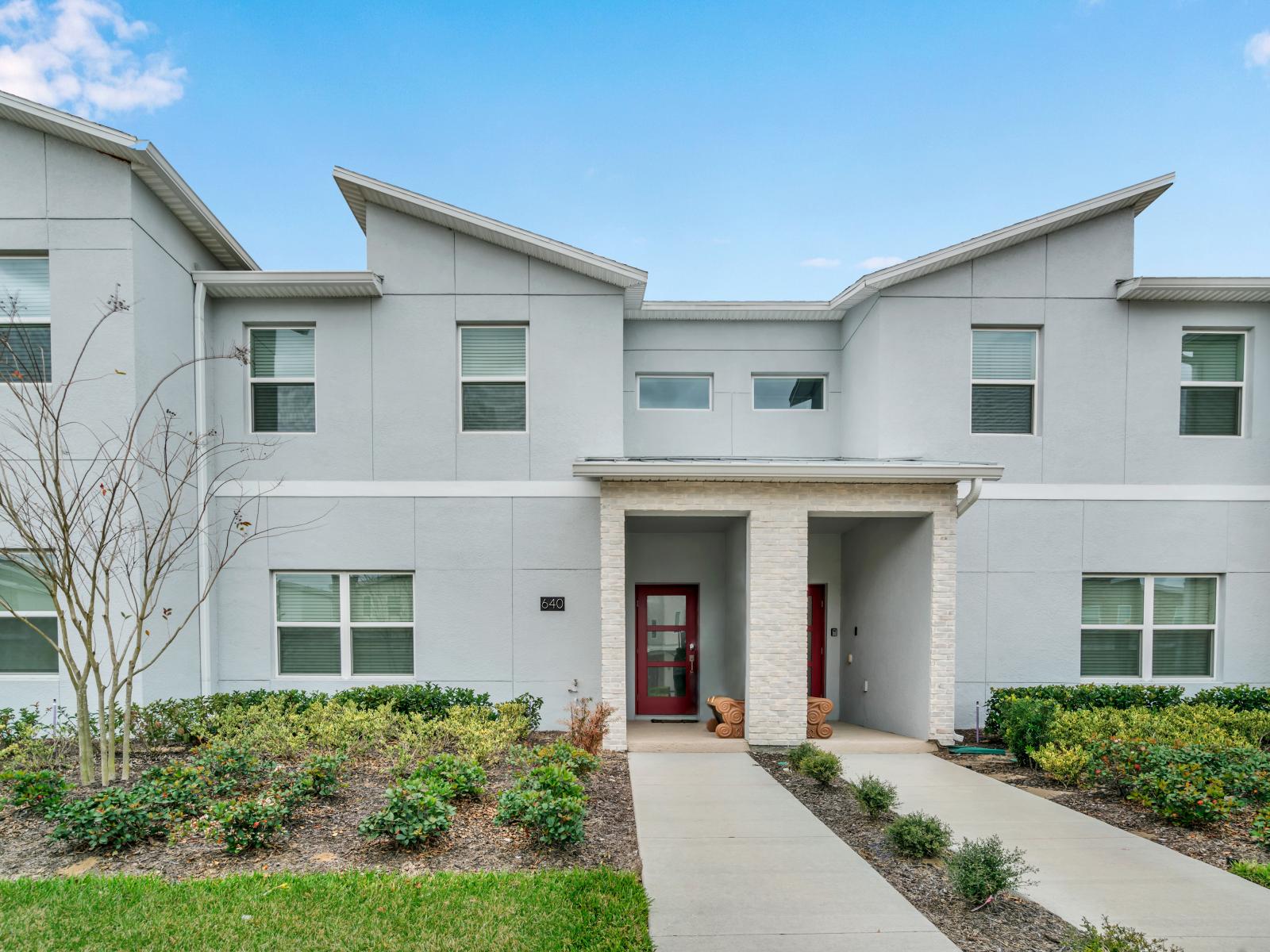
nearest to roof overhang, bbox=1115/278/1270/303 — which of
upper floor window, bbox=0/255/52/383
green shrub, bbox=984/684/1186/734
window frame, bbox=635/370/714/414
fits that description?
green shrub, bbox=984/684/1186/734

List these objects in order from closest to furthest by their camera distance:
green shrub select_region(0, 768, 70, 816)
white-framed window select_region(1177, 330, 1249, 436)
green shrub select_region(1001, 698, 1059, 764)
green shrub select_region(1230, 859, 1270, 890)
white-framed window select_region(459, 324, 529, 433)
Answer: green shrub select_region(1230, 859, 1270, 890)
green shrub select_region(0, 768, 70, 816)
green shrub select_region(1001, 698, 1059, 764)
white-framed window select_region(459, 324, 529, 433)
white-framed window select_region(1177, 330, 1249, 436)

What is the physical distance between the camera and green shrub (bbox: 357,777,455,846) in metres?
5.01

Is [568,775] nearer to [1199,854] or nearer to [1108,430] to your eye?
[1199,854]

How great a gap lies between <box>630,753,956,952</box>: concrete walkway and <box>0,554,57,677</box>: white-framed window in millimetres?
7897

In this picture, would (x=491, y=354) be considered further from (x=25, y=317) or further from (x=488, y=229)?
(x=25, y=317)

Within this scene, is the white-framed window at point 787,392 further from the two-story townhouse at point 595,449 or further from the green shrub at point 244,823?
the green shrub at point 244,823

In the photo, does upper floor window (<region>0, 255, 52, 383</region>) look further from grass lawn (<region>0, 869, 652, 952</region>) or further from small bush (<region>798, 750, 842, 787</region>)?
small bush (<region>798, 750, 842, 787</region>)

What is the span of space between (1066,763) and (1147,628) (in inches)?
163

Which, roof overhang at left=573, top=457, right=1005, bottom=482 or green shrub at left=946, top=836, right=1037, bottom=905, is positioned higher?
roof overhang at left=573, top=457, right=1005, bottom=482

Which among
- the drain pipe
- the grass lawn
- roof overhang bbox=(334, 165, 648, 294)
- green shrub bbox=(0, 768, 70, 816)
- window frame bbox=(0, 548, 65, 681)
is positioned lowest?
the grass lawn

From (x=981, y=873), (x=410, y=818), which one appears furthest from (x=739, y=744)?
(x=410, y=818)

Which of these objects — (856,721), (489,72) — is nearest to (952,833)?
(856,721)

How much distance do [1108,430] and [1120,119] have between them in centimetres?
893

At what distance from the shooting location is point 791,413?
11531 mm
